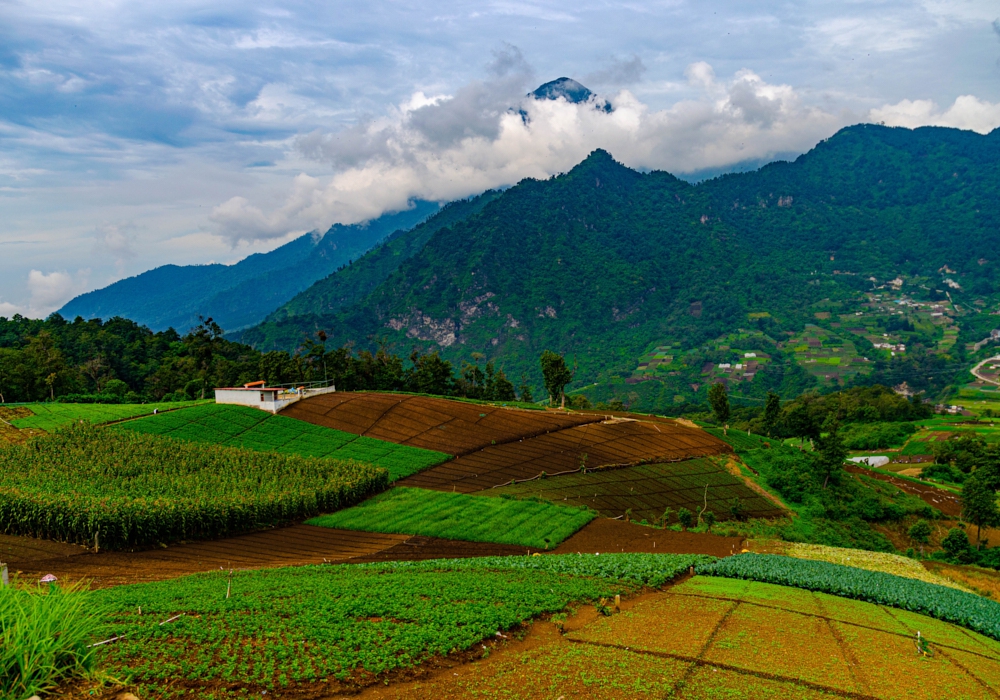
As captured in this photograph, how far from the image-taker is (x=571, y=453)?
57.3m

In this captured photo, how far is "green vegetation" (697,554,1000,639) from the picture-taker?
25.0 metres

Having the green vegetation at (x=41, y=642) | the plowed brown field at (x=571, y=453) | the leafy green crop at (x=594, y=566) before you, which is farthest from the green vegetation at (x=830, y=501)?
the green vegetation at (x=41, y=642)

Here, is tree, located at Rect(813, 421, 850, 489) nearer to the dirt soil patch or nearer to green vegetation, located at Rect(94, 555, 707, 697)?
the dirt soil patch

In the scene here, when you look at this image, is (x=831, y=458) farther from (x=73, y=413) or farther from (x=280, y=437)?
(x=73, y=413)

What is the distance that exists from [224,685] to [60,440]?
43568 millimetres

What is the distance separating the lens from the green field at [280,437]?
175 ft

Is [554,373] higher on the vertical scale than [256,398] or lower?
higher

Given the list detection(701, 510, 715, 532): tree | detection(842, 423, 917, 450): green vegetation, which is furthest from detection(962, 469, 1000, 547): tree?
detection(842, 423, 917, 450): green vegetation

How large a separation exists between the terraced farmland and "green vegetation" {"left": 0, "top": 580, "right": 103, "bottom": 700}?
37.3m

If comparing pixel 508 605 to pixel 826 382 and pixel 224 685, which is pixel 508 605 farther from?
pixel 826 382

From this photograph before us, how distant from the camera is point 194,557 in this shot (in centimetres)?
Answer: 3278

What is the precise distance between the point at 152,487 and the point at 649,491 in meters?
36.4

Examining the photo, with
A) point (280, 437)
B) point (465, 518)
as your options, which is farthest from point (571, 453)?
point (280, 437)

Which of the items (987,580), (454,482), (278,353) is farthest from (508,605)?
(278,353)
